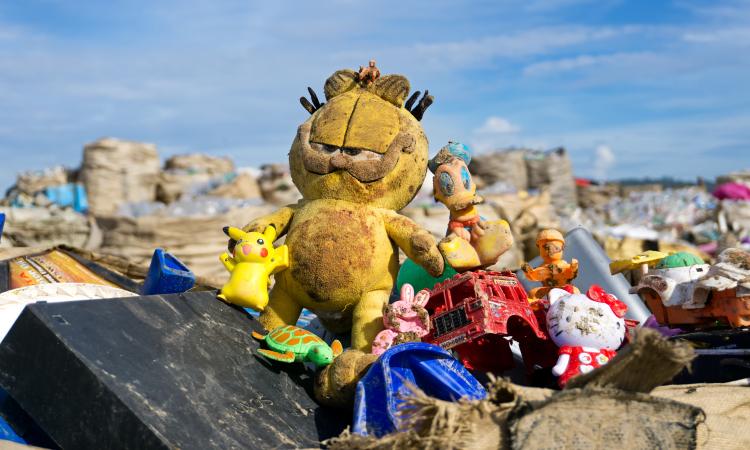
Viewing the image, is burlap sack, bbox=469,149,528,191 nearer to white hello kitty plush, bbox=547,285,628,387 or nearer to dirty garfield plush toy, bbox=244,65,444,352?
dirty garfield plush toy, bbox=244,65,444,352

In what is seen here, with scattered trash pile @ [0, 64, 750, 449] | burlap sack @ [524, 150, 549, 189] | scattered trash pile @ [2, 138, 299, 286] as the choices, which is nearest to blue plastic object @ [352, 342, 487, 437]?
scattered trash pile @ [0, 64, 750, 449]

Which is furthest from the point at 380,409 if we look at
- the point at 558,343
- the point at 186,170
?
the point at 186,170

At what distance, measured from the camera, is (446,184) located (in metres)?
2.81

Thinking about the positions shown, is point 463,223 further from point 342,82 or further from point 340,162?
point 342,82

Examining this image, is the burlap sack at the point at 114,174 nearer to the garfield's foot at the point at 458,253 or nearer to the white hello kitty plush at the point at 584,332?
the garfield's foot at the point at 458,253

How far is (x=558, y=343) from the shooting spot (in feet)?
7.73

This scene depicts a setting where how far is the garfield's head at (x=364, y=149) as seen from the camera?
107 inches

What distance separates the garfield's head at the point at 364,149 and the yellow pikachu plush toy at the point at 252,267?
0.94 feet

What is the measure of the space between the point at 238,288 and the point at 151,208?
401cm

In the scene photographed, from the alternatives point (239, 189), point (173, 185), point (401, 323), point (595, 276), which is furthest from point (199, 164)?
point (401, 323)

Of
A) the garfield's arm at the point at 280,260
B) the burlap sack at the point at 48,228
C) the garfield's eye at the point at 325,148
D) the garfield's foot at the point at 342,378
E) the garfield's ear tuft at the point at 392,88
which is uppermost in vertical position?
the garfield's ear tuft at the point at 392,88

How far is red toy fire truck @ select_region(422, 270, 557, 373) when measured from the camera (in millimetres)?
2357

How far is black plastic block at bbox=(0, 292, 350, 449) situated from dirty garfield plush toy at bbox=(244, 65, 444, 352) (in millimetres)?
384

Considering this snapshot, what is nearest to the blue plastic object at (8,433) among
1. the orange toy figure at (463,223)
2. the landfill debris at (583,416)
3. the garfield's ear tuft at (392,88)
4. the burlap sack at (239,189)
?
the landfill debris at (583,416)
